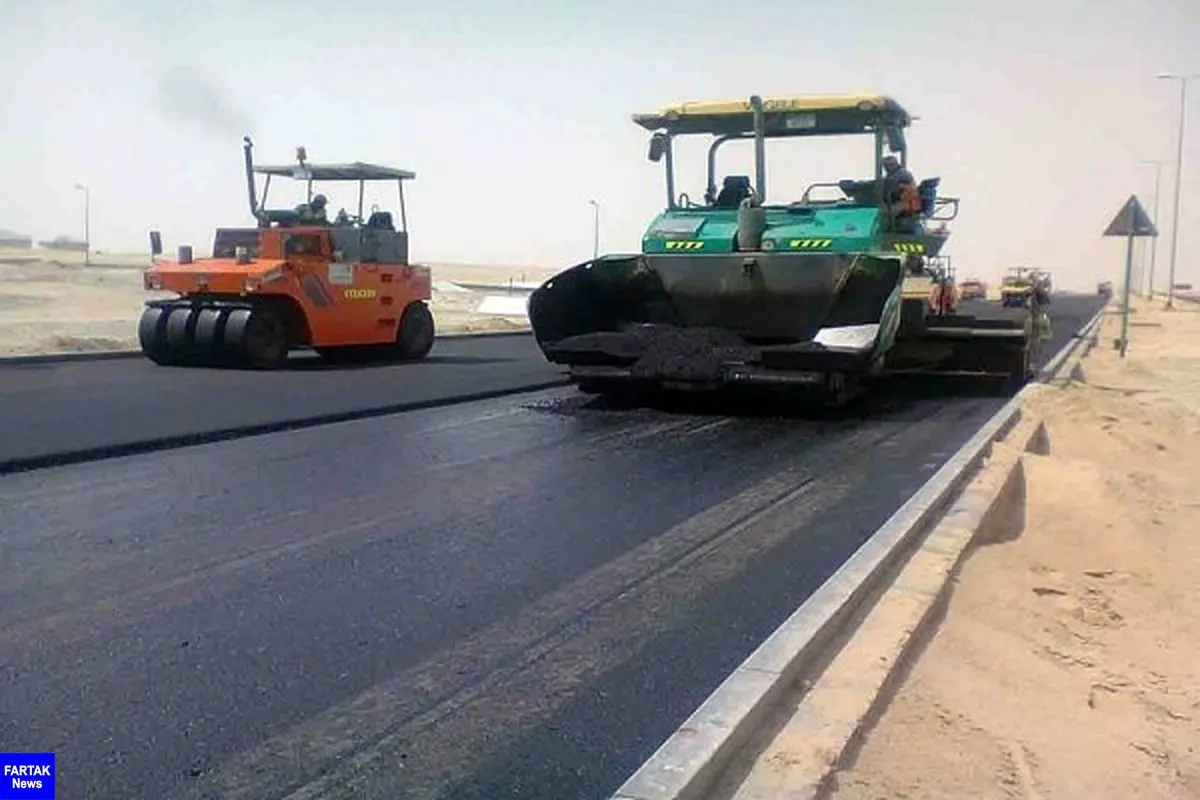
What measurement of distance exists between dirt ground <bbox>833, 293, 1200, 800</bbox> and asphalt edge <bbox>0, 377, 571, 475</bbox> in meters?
4.72

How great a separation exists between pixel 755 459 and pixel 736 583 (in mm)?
3006

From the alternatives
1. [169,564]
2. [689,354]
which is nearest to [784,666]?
[169,564]

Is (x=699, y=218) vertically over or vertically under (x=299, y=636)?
over

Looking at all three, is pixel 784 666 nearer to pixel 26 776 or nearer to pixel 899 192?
pixel 26 776

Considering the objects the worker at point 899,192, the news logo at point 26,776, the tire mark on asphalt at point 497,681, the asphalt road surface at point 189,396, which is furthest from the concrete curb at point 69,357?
the news logo at point 26,776

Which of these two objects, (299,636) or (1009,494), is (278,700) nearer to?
(299,636)

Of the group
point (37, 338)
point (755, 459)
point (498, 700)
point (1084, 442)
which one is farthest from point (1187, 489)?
point (37, 338)

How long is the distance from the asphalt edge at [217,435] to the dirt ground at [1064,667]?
4.72m

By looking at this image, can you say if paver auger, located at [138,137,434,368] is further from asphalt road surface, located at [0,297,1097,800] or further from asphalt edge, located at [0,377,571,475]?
asphalt road surface, located at [0,297,1097,800]

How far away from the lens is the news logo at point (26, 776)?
9.71 feet

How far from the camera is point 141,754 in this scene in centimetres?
317

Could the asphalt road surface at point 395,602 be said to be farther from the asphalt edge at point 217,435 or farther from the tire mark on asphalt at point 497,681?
the asphalt edge at point 217,435

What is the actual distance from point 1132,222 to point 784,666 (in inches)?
536

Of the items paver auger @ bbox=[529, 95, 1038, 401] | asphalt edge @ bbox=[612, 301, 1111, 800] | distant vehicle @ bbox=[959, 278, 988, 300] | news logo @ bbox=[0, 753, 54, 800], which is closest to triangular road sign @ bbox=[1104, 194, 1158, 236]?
paver auger @ bbox=[529, 95, 1038, 401]
